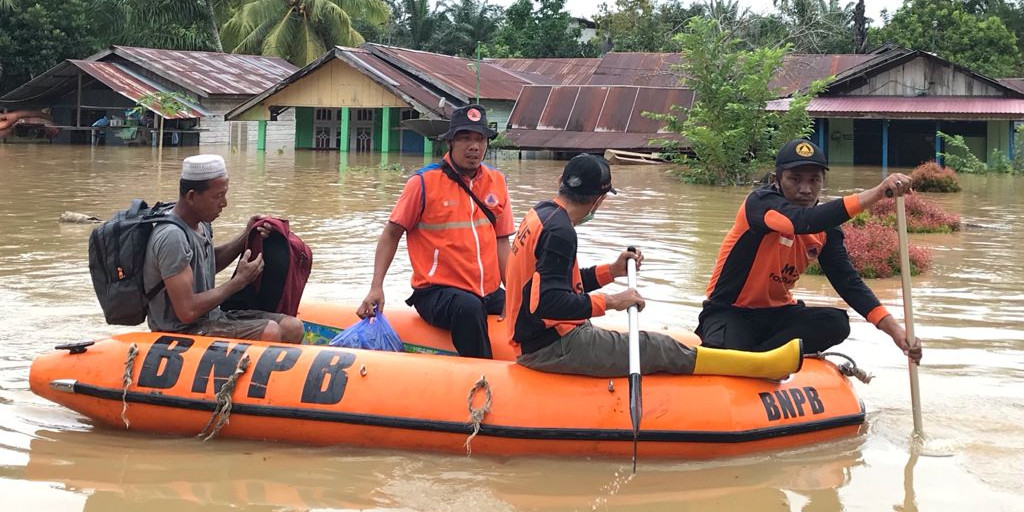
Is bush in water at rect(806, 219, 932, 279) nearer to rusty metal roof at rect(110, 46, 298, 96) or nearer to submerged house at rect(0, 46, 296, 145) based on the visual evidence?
submerged house at rect(0, 46, 296, 145)

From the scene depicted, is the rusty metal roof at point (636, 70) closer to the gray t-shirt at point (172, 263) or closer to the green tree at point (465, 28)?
the green tree at point (465, 28)

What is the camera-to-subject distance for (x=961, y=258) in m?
12.1

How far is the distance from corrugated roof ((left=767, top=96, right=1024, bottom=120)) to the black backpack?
2461 cm

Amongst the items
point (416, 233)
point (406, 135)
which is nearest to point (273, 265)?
point (416, 233)

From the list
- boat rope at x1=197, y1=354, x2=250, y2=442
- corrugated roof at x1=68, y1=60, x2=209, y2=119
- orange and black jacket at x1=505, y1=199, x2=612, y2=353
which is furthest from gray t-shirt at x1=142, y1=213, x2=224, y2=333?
corrugated roof at x1=68, y1=60, x2=209, y2=119

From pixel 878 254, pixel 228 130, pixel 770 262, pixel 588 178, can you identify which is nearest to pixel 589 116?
pixel 228 130

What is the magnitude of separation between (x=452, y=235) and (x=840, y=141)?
29.7m

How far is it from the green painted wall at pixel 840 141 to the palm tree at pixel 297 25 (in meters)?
19.0

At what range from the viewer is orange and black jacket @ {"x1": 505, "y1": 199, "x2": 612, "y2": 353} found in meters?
5.02

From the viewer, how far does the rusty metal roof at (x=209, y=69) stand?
122ft

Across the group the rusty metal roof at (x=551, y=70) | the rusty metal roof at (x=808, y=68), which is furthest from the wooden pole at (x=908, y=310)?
the rusty metal roof at (x=551, y=70)

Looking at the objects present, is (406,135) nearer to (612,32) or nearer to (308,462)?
(612,32)

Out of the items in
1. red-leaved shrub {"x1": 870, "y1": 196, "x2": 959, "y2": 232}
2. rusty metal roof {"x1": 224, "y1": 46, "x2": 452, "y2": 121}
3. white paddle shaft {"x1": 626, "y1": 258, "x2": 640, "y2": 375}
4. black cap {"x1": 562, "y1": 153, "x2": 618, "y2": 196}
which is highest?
rusty metal roof {"x1": 224, "y1": 46, "x2": 452, "y2": 121}

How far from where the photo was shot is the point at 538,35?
51.1m
